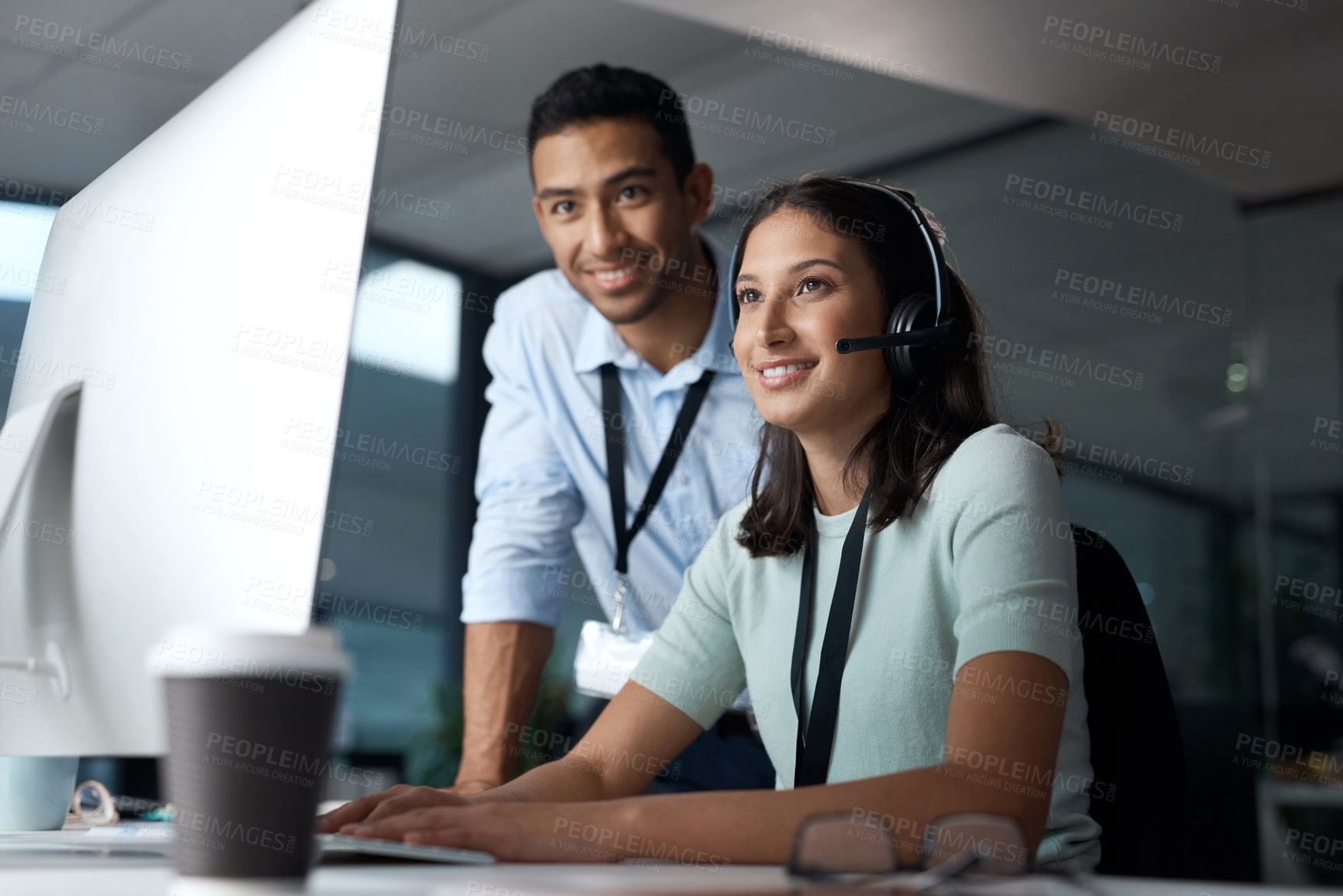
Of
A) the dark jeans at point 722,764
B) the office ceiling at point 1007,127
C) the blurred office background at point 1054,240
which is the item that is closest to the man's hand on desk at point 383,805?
the dark jeans at point 722,764

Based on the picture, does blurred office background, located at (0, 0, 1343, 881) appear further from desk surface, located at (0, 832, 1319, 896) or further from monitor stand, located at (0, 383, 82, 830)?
desk surface, located at (0, 832, 1319, 896)

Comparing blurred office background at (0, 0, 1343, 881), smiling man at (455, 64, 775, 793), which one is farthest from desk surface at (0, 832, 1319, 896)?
blurred office background at (0, 0, 1343, 881)

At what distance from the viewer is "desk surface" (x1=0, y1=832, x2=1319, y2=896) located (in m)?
0.57

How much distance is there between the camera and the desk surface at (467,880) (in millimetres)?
569

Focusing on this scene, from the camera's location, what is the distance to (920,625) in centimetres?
119

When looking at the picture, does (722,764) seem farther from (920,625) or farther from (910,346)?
(910,346)

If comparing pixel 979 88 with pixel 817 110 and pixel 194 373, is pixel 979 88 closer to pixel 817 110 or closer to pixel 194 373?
pixel 817 110

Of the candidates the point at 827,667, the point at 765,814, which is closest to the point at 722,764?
the point at 827,667

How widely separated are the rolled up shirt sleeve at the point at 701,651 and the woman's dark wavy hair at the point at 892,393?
68 mm

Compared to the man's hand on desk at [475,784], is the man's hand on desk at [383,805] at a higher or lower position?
higher

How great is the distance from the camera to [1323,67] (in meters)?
3.78

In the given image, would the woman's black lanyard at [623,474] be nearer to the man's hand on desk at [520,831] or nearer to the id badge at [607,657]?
the id badge at [607,657]

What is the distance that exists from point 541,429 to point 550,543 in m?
0.24

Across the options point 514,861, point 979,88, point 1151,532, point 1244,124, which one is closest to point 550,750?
point 1151,532
